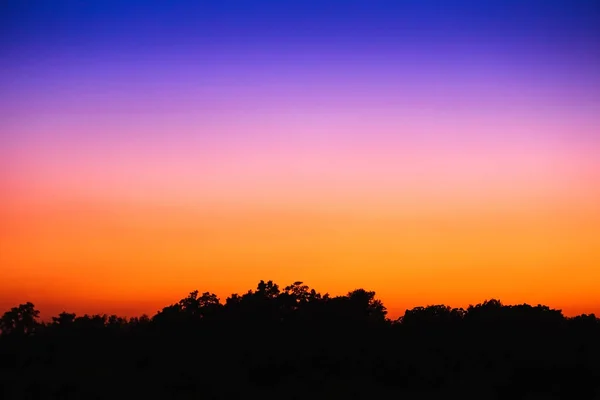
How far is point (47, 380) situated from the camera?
45.6 metres

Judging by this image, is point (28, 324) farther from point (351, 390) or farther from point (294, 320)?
point (351, 390)

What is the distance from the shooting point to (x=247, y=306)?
54781 mm

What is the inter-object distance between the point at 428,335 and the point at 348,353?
4970 mm

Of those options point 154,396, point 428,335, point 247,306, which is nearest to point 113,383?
point 154,396

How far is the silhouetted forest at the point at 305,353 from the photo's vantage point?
42938 millimetres

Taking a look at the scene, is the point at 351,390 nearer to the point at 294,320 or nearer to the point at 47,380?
the point at 294,320

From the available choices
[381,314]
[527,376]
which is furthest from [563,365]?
[381,314]

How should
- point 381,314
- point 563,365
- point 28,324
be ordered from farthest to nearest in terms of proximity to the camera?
1. point 28,324
2. point 381,314
3. point 563,365

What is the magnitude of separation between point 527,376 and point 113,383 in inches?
877

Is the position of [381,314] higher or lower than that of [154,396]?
higher

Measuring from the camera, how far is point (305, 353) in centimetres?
4762

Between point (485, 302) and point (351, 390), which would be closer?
point (351, 390)

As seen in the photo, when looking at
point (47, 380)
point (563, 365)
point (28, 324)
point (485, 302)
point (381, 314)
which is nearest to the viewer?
point (563, 365)

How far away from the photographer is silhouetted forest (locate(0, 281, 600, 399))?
141ft
